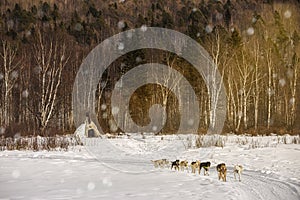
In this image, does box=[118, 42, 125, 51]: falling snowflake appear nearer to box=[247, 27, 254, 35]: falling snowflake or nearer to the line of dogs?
box=[247, 27, 254, 35]: falling snowflake

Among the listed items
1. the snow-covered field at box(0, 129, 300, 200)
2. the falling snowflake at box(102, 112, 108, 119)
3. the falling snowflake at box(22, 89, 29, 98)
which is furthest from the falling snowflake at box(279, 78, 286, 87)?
the falling snowflake at box(22, 89, 29, 98)

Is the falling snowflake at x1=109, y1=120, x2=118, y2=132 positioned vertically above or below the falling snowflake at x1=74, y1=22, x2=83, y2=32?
below

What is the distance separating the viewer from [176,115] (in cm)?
3694

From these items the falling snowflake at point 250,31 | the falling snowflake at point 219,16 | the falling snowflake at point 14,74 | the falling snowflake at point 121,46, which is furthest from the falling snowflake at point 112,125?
the falling snowflake at point 219,16

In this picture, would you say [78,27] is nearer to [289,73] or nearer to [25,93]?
[25,93]

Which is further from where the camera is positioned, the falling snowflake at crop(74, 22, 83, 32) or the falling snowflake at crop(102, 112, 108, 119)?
the falling snowflake at crop(74, 22, 83, 32)

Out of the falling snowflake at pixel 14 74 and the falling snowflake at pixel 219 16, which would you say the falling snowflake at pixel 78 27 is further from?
the falling snowflake at pixel 219 16

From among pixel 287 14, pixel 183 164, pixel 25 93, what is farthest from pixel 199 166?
pixel 287 14

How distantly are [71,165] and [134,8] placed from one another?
91.0 m

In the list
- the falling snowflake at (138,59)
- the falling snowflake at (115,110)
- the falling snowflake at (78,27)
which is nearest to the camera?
the falling snowflake at (138,59)

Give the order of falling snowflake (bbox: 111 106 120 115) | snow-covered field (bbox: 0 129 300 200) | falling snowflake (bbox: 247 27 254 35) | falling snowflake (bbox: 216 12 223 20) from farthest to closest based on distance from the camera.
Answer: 1. falling snowflake (bbox: 216 12 223 20)
2. falling snowflake (bbox: 111 106 120 115)
3. falling snowflake (bbox: 247 27 254 35)
4. snow-covered field (bbox: 0 129 300 200)

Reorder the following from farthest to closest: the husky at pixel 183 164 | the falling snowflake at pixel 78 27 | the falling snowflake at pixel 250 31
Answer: the falling snowflake at pixel 78 27 → the falling snowflake at pixel 250 31 → the husky at pixel 183 164

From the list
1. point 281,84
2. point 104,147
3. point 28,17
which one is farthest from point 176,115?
point 28,17

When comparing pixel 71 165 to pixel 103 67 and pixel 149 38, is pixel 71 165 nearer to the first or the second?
pixel 103 67
